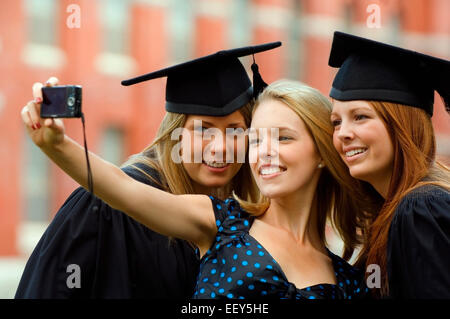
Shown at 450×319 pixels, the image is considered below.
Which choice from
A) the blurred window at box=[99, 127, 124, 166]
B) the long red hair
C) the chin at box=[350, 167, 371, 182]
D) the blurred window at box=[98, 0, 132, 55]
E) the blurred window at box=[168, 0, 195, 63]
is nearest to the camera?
the long red hair

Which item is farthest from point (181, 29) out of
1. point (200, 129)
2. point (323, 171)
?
point (323, 171)

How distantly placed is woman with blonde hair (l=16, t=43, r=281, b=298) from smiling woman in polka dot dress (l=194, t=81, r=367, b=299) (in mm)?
408

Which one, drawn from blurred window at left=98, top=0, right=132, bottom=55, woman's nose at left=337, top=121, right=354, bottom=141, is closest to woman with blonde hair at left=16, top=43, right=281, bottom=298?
woman's nose at left=337, top=121, right=354, bottom=141

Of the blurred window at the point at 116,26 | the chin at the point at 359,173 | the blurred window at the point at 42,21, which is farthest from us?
the blurred window at the point at 116,26

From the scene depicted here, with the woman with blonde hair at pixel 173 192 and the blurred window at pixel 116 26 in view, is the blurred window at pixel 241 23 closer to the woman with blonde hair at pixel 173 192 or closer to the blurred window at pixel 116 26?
the blurred window at pixel 116 26

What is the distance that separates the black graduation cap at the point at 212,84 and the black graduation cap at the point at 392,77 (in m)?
0.46

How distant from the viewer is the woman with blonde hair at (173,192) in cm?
334

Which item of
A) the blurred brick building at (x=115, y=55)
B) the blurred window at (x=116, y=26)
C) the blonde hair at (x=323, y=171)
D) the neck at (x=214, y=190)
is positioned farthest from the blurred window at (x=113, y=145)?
the blonde hair at (x=323, y=171)

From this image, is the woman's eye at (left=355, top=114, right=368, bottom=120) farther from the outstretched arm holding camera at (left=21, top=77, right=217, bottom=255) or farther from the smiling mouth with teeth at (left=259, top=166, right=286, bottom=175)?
the outstretched arm holding camera at (left=21, top=77, right=217, bottom=255)

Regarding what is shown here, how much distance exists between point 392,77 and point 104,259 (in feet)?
5.20

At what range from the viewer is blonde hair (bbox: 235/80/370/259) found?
10.3 ft

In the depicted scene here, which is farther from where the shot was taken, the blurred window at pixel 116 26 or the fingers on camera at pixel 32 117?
the blurred window at pixel 116 26

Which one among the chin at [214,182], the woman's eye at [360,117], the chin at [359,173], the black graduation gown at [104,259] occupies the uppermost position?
the woman's eye at [360,117]
